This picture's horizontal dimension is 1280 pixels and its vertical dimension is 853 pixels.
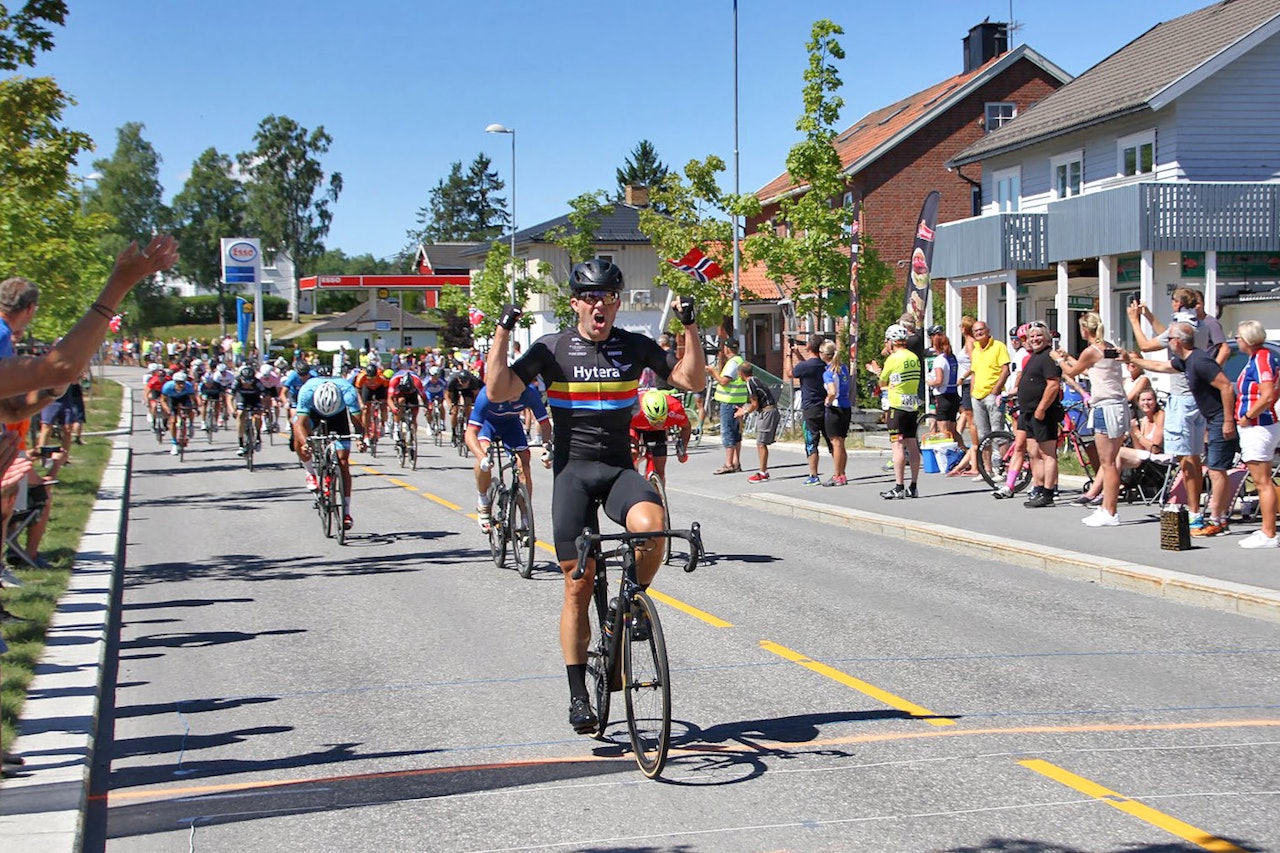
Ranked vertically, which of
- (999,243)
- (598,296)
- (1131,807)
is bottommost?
(1131,807)

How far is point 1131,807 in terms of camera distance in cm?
529

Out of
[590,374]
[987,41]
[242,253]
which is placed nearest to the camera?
[590,374]

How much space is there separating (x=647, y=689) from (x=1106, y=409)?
8.66 metres

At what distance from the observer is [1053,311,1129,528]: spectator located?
43.3 feet

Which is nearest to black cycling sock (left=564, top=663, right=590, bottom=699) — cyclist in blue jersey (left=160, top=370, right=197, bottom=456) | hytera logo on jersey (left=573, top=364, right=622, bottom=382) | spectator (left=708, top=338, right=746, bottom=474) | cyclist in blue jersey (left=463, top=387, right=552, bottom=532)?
hytera logo on jersey (left=573, top=364, right=622, bottom=382)

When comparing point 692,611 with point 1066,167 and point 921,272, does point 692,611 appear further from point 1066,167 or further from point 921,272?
point 1066,167

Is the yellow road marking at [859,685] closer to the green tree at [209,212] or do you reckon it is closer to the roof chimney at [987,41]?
the roof chimney at [987,41]

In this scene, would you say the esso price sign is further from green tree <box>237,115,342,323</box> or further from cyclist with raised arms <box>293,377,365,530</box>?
cyclist with raised arms <box>293,377,365,530</box>

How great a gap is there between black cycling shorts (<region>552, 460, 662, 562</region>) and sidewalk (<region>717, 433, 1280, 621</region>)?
521 cm

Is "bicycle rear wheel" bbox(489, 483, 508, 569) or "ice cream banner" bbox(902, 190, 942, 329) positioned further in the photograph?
"ice cream banner" bbox(902, 190, 942, 329)

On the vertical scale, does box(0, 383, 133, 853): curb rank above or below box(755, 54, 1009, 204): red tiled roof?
below

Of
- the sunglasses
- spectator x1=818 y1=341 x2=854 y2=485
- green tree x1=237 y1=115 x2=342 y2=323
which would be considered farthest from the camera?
green tree x1=237 y1=115 x2=342 y2=323

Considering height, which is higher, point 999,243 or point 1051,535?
point 999,243

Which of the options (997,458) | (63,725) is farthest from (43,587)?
(997,458)
